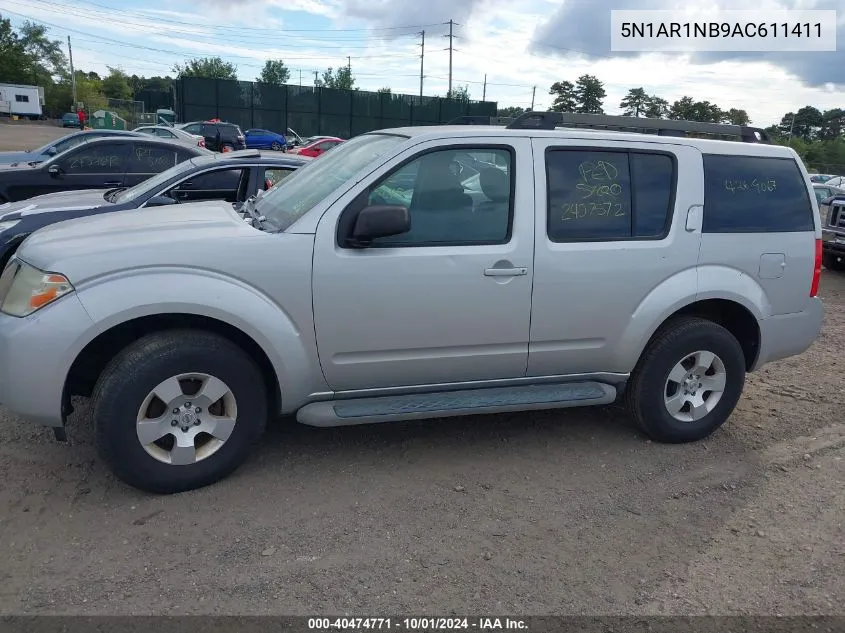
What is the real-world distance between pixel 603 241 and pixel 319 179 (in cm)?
170

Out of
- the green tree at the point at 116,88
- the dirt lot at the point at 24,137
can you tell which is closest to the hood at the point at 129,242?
the dirt lot at the point at 24,137

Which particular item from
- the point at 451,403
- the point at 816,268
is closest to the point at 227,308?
the point at 451,403

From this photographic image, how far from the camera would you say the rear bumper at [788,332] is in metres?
4.56

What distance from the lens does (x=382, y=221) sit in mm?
3477

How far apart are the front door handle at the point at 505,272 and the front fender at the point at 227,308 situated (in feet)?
3.22

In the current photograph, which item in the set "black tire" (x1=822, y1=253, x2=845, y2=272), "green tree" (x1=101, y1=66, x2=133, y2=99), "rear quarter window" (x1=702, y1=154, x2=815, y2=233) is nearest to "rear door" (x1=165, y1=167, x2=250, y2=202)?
"rear quarter window" (x1=702, y1=154, x2=815, y2=233)

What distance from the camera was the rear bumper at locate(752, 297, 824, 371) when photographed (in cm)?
456

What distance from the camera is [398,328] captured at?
12.2ft

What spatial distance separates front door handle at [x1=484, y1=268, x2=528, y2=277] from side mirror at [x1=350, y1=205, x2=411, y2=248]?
551mm

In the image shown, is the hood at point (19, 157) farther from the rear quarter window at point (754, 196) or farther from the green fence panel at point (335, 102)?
the green fence panel at point (335, 102)

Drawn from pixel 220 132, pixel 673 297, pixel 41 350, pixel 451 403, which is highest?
pixel 220 132

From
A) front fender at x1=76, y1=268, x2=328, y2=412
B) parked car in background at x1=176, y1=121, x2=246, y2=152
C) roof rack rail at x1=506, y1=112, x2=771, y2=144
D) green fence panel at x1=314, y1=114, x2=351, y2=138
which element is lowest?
front fender at x1=76, y1=268, x2=328, y2=412

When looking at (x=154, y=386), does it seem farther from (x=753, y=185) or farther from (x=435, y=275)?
(x=753, y=185)

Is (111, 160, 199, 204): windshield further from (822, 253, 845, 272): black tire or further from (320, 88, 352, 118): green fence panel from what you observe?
(320, 88, 352, 118): green fence panel
